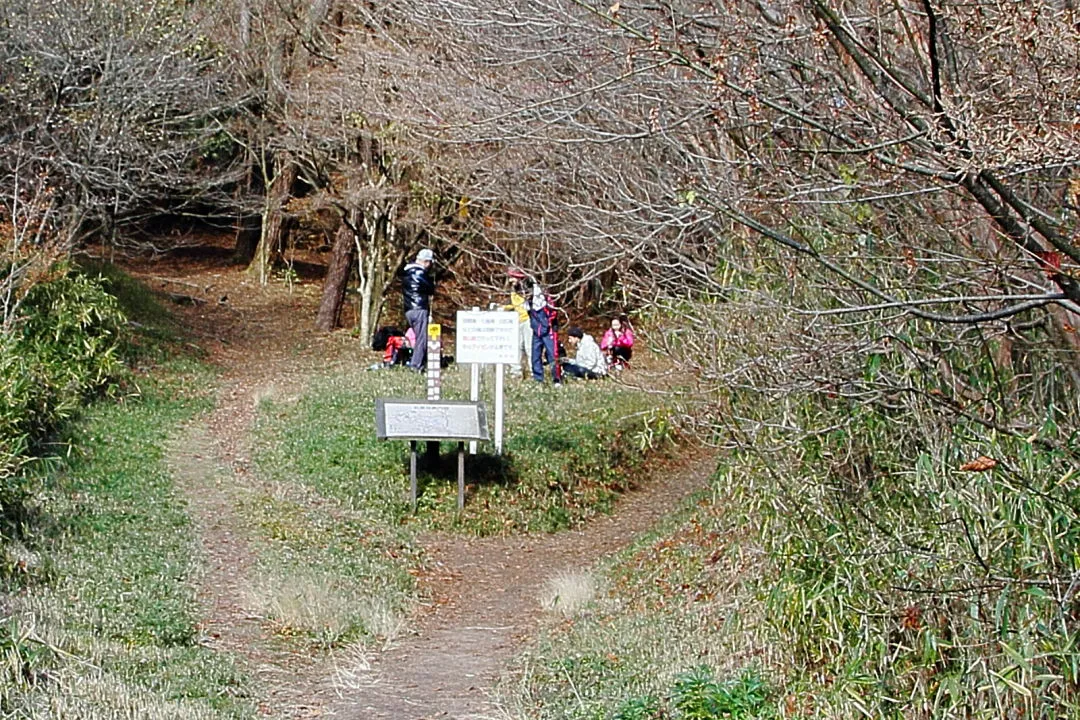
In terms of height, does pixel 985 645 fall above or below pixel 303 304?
below

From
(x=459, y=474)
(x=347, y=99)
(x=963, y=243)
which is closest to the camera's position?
(x=963, y=243)

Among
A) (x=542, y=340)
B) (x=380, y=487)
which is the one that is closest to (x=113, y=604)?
(x=380, y=487)

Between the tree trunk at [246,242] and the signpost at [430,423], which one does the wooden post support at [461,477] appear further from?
the tree trunk at [246,242]

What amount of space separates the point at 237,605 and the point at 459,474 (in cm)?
391

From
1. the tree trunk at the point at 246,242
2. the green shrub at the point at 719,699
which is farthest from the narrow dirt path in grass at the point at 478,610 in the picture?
the tree trunk at the point at 246,242

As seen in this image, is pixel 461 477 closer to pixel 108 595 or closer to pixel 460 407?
pixel 460 407

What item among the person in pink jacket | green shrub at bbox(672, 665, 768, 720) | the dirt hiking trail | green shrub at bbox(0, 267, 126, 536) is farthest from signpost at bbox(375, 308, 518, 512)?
green shrub at bbox(672, 665, 768, 720)

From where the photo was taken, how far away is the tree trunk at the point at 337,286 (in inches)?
941

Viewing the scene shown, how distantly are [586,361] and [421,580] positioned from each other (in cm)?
878

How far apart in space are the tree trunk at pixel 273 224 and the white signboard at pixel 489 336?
1043 cm

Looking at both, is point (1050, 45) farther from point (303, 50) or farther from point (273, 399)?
point (303, 50)

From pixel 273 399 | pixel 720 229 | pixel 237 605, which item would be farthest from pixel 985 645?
pixel 273 399

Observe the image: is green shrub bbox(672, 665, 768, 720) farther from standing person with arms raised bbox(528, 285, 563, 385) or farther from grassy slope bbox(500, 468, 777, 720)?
standing person with arms raised bbox(528, 285, 563, 385)

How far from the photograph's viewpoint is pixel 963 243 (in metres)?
6.51
